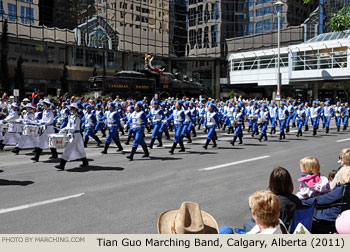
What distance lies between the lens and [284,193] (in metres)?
4.09

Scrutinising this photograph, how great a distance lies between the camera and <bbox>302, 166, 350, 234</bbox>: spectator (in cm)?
432

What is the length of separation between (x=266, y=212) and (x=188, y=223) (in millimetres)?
705

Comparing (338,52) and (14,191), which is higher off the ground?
(338,52)

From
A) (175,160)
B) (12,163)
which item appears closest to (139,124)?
(175,160)

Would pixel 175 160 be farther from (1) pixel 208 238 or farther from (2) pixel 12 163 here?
(1) pixel 208 238

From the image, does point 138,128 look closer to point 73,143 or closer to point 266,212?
point 73,143

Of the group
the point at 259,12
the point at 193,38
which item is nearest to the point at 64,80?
the point at 193,38

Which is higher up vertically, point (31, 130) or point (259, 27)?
point (259, 27)

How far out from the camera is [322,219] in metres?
4.46

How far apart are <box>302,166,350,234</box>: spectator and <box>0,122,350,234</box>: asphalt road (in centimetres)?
158

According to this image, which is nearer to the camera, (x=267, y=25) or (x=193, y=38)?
(x=267, y=25)

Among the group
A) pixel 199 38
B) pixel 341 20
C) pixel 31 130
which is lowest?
pixel 31 130

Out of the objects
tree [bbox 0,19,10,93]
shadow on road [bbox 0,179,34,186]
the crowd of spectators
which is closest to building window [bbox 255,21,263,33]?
tree [bbox 0,19,10,93]

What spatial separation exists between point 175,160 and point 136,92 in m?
20.2
